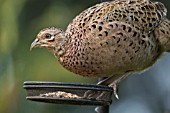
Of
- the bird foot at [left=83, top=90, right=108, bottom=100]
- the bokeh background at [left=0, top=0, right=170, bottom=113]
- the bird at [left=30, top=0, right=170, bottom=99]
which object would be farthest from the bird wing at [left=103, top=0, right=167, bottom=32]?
the bokeh background at [left=0, top=0, right=170, bottom=113]

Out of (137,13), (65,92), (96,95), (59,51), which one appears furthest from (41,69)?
(65,92)

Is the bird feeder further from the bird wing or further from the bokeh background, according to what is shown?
the bokeh background

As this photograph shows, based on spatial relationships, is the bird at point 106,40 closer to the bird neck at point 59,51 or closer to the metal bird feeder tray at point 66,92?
the bird neck at point 59,51

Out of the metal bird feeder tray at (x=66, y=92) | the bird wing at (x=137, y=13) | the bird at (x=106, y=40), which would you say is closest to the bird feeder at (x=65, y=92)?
Result: the metal bird feeder tray at (x=66, y=92)

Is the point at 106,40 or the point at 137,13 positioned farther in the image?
the point at 137,13

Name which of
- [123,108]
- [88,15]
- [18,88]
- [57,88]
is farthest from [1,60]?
[57,88]

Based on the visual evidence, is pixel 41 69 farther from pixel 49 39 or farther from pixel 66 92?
pixel 66 92

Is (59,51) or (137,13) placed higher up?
(137,13)
